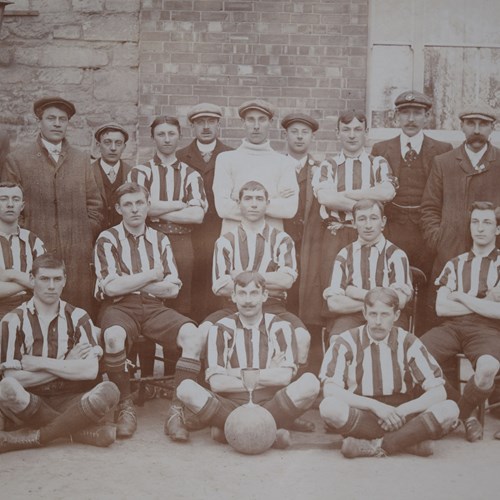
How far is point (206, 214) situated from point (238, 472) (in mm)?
2109

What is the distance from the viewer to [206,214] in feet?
19.7

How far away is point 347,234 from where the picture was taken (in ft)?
18.6

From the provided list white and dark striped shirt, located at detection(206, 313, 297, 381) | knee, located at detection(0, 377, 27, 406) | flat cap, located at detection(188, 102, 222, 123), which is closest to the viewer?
knee, located at detection(0, 377, 27, 406)

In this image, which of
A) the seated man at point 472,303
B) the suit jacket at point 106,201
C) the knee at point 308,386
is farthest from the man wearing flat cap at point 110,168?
the seated man at point 472,303

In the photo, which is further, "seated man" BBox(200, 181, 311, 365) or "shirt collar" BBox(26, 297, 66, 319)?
"seated man" BBox(200, 181, 311, 365)

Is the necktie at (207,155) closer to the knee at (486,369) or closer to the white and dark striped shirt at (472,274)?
the white and dark striped shirt at (472,274)

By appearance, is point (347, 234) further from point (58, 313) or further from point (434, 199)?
point (58, 313)

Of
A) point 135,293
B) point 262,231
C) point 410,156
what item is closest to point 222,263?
point 262,231

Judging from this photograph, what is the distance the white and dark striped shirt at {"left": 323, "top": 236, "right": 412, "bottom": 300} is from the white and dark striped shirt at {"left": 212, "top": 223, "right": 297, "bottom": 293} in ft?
0.91

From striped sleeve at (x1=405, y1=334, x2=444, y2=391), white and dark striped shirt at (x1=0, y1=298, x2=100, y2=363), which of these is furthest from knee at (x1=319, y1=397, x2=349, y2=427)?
white and dark striped shirt at (x1=0, y1=298, x2=100, y2=363)

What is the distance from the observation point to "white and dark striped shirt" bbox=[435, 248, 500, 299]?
17.3 feet

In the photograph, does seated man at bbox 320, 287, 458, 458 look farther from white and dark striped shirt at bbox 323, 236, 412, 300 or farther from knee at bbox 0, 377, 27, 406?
knee at bbox 0, 377, 27, 406

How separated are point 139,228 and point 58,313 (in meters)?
0.82

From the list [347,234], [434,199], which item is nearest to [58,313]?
[347,234]
